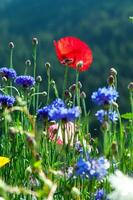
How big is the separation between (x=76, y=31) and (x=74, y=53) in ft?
155

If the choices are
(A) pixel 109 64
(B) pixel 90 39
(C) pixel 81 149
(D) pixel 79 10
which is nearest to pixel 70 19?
(D) pixel 79 10

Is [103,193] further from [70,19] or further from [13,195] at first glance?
[70,19]

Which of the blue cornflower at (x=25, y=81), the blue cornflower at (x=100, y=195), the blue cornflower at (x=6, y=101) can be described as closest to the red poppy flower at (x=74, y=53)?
the blue cornflower at (x=25, y=81)

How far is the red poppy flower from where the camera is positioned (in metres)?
1.99

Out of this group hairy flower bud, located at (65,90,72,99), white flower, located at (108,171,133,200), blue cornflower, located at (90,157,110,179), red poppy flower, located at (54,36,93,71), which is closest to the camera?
white flower, located at (108,171,133,200)

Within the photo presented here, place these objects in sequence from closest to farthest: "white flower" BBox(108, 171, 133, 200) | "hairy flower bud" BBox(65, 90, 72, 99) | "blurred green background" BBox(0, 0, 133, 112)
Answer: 1. "white flower" BBox(108, 171, 133, 200)
2. "hairy flower bud" BBox(65, 90, 72, 99)
3. "blurred green background" BBox(0, 0, 133, 112)

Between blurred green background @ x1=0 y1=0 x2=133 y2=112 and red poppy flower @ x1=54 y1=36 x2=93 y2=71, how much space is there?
1135 inches

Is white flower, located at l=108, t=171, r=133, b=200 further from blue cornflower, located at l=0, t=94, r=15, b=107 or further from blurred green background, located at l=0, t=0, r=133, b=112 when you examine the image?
blurred green background, located at l=0, t=0, r=133, b=112

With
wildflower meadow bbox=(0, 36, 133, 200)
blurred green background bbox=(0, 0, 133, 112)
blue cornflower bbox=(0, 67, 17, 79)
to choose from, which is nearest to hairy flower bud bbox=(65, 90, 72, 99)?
wildflower meadow bbox=(0, 36, 133, 200)

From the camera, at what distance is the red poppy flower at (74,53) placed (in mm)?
1993

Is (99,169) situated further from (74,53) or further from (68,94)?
(74,53)

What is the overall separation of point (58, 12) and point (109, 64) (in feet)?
54.5

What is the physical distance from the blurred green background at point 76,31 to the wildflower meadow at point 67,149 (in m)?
29.0

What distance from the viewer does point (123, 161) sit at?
5.36ft
